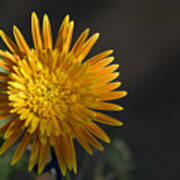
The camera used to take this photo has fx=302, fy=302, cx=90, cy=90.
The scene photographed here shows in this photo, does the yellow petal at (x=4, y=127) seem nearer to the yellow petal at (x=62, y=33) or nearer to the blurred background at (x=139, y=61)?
the yellow petal at (x=62, y=33)

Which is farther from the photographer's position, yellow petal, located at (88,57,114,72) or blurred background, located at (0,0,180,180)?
blurred background, located at (0,0,180,180)

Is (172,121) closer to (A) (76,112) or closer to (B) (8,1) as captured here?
(A) (76,112)

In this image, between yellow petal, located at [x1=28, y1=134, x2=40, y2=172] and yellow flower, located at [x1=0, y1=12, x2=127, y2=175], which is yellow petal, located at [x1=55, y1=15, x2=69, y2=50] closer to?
yellow flower, located at [x1=0, y1=12, x2=127, y2=175]

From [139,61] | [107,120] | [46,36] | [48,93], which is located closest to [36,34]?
[46,36]

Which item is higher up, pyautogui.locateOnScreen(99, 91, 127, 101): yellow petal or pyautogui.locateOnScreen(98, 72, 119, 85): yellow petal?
pyautogui.locateOnScreen(98, 72, 119, 85): yellow petal

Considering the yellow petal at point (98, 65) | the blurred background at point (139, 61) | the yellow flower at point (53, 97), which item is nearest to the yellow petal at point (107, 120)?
the yellow flower at point (53, 97)

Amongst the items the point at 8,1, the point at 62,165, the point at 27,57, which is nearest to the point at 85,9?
the point at 8,1

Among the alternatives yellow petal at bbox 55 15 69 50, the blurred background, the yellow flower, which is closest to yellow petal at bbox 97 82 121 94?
the yellow flower

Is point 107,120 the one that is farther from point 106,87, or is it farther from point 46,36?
point 46,36

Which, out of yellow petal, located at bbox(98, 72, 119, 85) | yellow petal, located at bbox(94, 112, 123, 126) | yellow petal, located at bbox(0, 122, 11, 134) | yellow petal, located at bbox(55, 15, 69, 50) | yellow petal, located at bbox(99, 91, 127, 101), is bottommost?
yellow petal, located at bbox(94, 112, 123, 126)
